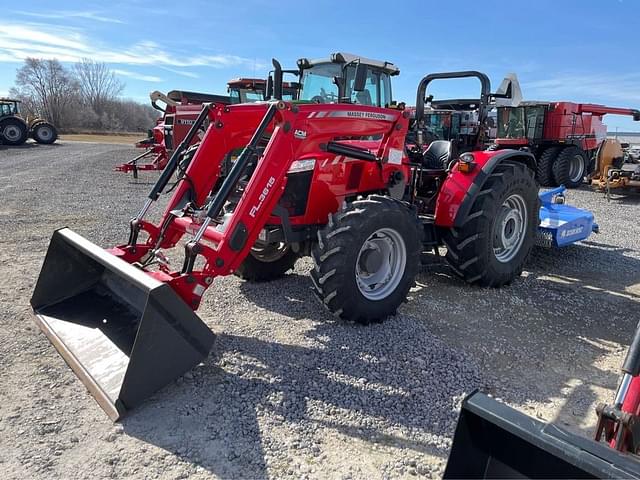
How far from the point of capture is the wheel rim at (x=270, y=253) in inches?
195

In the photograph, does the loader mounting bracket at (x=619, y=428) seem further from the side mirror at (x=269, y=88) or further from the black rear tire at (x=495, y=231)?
the side mirror at (x=269, y=88)

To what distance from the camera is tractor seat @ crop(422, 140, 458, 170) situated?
233 inches

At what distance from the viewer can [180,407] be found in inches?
117

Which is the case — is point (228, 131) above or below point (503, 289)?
above

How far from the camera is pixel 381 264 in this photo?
14.1 feet

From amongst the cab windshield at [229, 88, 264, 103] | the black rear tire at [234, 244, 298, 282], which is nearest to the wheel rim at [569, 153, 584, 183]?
the cab windshield at [229, 88, 264, 103]

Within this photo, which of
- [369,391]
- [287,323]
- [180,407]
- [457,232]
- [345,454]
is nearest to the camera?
[345,454]

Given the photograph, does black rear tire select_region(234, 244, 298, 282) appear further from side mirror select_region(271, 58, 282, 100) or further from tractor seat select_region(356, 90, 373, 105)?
tractor seat select_region(356, 90, 373, 105)

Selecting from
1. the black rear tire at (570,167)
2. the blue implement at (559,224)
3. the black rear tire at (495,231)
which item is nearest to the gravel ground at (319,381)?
the black rear tire at (495,231)

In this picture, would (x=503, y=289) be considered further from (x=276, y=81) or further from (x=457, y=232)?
(x=276, y=81)

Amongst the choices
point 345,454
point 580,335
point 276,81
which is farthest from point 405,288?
point 276,81

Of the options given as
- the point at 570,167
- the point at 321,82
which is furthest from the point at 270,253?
the point at 570,167

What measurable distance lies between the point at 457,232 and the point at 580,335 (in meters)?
1.45

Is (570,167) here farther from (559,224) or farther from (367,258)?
(367,258)
